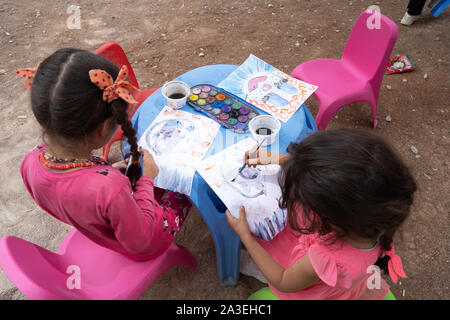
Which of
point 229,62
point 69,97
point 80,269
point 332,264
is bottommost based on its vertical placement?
point 229,62

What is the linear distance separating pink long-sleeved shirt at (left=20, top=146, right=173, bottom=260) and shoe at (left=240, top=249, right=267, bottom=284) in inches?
29.3

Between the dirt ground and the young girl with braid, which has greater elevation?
the young girl with braid

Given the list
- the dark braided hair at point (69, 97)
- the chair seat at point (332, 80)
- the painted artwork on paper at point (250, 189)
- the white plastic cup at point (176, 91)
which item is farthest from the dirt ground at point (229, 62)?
the dark braided hair at point (69, 97)

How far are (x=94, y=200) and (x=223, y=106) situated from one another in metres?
0.84

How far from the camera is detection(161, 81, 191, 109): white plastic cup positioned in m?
1.54

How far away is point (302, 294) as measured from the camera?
1.20 meters

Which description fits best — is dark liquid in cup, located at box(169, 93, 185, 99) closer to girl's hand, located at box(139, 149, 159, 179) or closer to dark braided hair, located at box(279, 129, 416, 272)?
girl's hand, located at box(139, 149, 159, 179)

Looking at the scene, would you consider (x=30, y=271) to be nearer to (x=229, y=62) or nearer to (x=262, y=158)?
(x=262, y=158)

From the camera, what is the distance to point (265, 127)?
1436 mm

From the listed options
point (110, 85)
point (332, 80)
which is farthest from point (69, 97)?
point (332, 80)

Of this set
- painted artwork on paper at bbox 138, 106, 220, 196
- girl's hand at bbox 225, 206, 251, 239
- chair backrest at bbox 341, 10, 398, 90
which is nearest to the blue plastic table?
painted artwork on paper at bbox 138, 106, 220, 196

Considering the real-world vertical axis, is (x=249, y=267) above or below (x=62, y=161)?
below

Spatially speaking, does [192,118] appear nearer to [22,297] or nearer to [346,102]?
[346,102]
